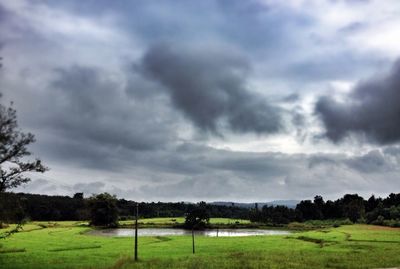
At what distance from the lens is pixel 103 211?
171m

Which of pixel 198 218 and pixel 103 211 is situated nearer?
pixel 103 211

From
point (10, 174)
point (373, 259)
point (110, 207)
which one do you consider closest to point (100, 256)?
point (10, 174)

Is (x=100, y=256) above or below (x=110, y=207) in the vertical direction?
below

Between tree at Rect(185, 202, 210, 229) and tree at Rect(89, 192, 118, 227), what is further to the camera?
tree at Rect(185, 202, 210, 229)

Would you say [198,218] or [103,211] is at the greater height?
[103,211]

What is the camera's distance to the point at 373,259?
58312 millimetres

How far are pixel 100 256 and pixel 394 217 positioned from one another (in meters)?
115

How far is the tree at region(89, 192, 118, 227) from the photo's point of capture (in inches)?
6732

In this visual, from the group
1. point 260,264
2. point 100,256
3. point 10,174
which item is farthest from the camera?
point 100,256

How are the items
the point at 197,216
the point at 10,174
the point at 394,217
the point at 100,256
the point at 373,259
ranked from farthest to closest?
the point at 197,216 < the point at 394,217 < the point at 100,256 < the point at 373,259 < the point at 10,174

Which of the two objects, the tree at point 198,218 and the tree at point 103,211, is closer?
the tree at point 103,211

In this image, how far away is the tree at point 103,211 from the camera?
17100 centimetres

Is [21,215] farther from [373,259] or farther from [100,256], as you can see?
[373,259]

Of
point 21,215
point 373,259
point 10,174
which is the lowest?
point 373,259
